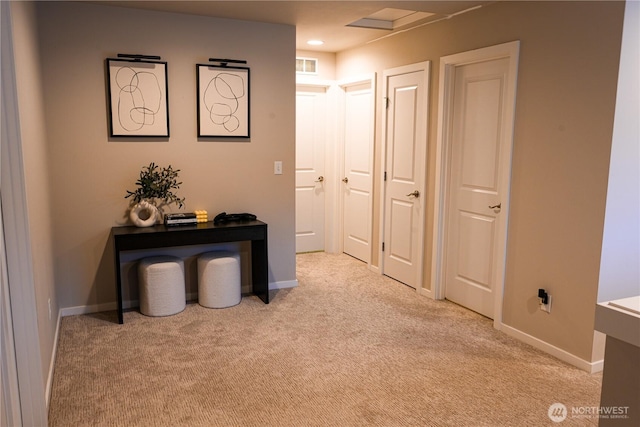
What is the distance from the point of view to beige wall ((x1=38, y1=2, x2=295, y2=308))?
3.57 meters

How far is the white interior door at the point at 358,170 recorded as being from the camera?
16.7ft

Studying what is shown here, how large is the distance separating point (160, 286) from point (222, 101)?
5.09 feet

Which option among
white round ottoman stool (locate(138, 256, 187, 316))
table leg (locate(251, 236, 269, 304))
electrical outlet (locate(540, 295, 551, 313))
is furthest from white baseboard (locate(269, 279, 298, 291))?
electrical outlet (locate(540, 295, 551, 313))

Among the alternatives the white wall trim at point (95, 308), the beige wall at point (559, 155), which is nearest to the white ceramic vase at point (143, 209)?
the white wall trim at point (95, 308)

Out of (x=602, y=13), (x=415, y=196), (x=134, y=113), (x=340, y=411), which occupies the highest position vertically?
(x=602, y=13)

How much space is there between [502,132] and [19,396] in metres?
3.23

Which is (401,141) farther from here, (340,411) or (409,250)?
(340,411)

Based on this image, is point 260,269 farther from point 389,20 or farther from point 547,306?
point 389,20

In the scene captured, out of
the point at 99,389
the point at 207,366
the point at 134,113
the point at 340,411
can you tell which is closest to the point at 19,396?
the point at 99,389

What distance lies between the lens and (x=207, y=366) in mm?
2963

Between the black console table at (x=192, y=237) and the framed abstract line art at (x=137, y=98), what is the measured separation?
2.50 ft

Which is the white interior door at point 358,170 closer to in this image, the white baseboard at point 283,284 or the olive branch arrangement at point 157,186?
the white baseboard at point 283,284

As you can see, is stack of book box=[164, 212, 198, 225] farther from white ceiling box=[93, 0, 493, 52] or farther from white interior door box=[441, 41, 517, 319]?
white interior door box=[441, 41, 517, 319]

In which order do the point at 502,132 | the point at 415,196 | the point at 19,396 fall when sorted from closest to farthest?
the point at 19,396
the point at 502,132
the point at 415,196
